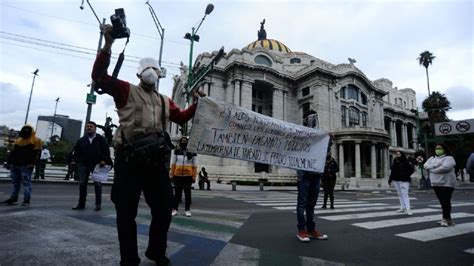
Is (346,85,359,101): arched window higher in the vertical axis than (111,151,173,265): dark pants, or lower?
higher

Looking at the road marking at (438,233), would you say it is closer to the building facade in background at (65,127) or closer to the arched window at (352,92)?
the arched window at (352,92)

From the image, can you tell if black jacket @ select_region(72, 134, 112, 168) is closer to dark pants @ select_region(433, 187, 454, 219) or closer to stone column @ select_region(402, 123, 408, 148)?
dark pants @ select_region(433, 187, 454, 219)

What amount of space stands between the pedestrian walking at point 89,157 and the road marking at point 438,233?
20.0 feet

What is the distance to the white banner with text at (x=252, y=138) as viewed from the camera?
3.66 metres

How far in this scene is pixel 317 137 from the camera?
4.77 meters

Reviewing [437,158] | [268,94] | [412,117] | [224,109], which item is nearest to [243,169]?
[268,94]

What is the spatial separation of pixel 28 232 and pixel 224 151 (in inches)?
112

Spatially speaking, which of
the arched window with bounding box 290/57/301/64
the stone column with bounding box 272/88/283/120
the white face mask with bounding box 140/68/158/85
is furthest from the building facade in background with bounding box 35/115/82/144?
the white face mask with bounding box 140/68/158/85

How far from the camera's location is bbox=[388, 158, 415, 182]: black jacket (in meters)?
7.88

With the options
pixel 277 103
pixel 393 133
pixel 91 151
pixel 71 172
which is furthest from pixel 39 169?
pixel 393 133

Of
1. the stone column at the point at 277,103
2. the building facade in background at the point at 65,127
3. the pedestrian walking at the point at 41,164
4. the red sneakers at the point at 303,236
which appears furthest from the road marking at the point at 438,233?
the building facade in background at the point at 65,127

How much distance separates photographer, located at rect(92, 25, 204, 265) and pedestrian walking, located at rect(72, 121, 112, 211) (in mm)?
4091

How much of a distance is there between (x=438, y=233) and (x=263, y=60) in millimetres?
40073

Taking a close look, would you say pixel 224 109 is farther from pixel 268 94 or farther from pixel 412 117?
pixel 412 117
